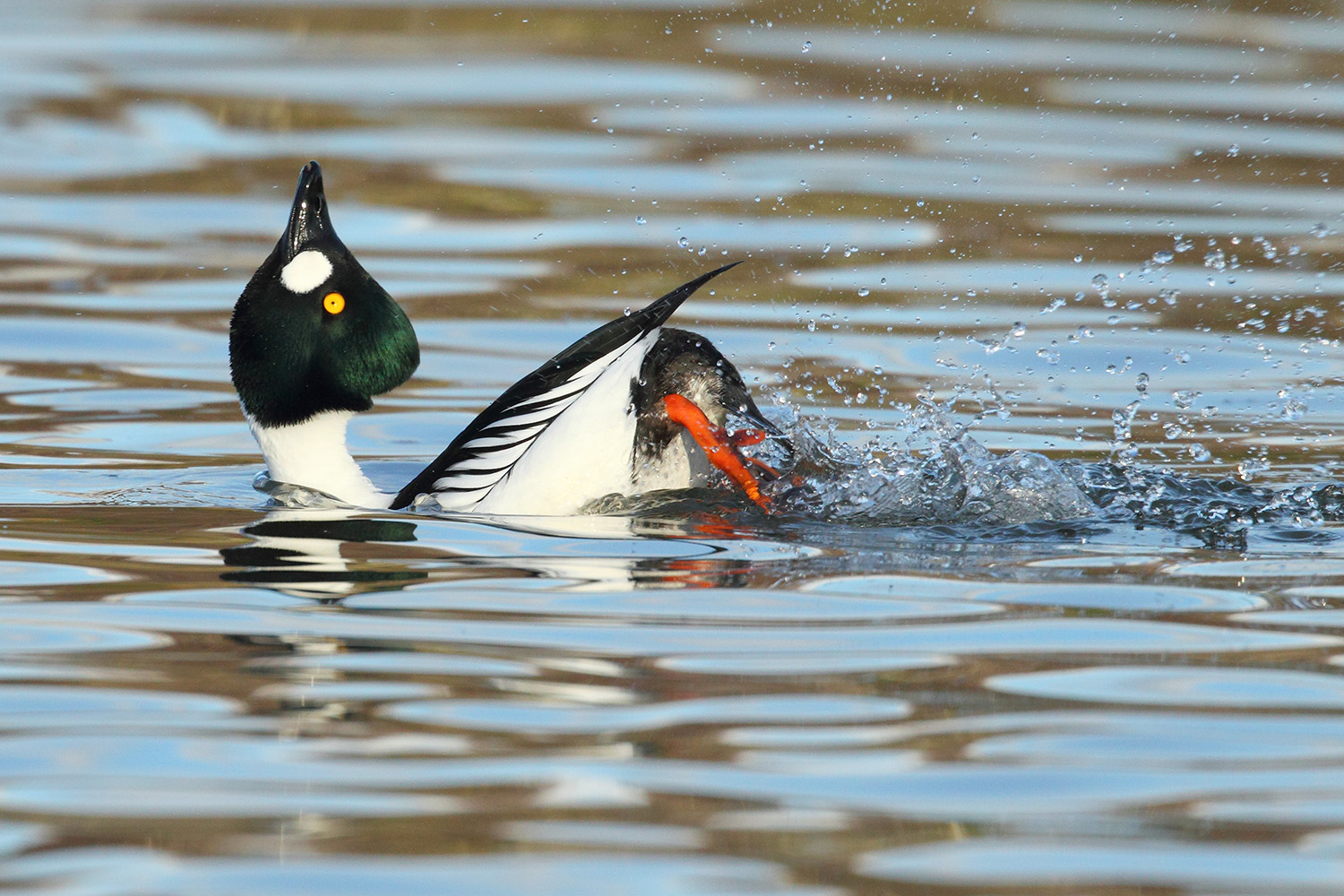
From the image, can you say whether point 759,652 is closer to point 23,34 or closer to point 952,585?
point 952,585

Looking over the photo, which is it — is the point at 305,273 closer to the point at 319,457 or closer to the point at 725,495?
the point at 319,457

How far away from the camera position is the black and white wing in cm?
555

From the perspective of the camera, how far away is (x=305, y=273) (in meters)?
5.79

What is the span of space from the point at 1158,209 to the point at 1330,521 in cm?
518

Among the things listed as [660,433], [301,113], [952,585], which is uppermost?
[301,113]

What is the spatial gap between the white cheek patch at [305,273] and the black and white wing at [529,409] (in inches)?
25.7

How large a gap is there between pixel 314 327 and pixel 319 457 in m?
0.43

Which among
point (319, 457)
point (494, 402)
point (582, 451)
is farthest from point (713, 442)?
point (319, 457)

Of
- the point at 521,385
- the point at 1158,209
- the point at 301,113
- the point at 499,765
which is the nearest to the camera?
the point at 499,765

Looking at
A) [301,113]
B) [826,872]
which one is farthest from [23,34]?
[826,872]

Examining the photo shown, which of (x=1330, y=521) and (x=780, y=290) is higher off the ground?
(x=780, y=290)

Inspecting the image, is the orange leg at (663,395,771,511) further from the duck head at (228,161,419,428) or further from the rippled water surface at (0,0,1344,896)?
the duck head at (228,161,419,428)

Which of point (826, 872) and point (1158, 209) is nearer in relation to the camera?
point (826, 872)

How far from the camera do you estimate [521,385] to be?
5.73 m
